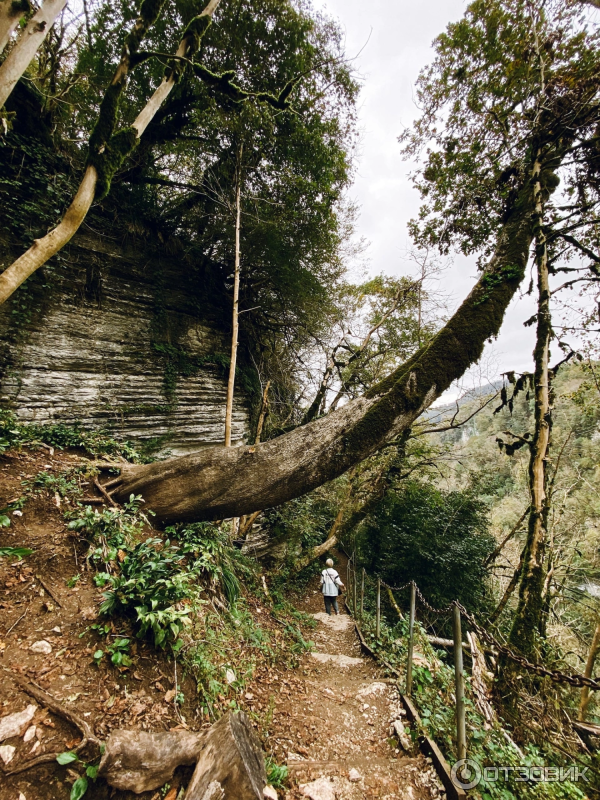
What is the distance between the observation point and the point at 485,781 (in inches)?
92.4

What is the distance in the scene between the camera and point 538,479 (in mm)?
3990

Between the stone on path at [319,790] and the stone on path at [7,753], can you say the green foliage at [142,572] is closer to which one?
the stone on path at [7,753]

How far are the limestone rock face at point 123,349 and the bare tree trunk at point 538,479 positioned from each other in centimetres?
745

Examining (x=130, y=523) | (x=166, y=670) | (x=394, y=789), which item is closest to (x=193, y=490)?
(x=130, y=523)

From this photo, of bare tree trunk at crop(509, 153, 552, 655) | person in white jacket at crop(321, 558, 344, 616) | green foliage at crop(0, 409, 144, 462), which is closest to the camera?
bare tree trunk at crop(509, 153, 552, 655)

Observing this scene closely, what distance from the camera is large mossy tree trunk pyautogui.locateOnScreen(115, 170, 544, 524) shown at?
3.91m

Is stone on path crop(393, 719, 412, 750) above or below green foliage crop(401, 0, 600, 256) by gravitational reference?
below

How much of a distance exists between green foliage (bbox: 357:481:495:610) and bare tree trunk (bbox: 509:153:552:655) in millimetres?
5960

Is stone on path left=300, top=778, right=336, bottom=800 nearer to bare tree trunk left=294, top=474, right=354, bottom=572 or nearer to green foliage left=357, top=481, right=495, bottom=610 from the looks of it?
bare tree trunk left=294, top=474, right=354, bottom=572

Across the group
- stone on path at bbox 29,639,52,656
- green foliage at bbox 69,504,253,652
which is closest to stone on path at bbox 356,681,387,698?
green foliage at bbox 69,504,253,652

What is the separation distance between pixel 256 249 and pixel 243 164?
1931mm

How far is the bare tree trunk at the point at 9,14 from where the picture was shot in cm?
298

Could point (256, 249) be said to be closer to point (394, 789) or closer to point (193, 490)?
point (193, 490)

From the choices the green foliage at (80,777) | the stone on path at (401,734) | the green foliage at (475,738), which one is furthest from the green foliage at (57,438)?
the green foliage at (475,738)
